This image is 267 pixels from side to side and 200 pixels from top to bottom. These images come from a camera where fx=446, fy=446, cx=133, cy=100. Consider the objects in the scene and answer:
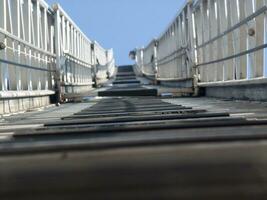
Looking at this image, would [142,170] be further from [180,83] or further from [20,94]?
[180,83]

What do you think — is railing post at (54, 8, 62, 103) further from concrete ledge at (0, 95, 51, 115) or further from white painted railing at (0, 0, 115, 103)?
concrete ledge at (0, 95, 51, 115)

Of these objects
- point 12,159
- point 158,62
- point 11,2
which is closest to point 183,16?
point 11,2

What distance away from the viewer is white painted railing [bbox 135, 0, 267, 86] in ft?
16.6

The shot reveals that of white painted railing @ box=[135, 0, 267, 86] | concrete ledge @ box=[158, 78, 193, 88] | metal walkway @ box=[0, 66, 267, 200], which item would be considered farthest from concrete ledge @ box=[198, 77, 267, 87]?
metal walkway @ box=[0, 66, 267, 200]

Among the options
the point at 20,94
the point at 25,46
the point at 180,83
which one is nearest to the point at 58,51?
the point at 25,46

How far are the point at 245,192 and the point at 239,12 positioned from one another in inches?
188

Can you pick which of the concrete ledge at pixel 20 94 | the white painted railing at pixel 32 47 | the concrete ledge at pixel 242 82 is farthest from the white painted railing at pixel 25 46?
the concrete ledge at pixel 242 82

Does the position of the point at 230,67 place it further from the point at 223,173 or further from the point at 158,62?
the point at 158,62

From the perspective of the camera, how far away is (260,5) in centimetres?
497

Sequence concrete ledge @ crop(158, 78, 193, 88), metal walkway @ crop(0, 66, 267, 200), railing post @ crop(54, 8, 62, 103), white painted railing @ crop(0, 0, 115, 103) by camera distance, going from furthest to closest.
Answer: concrete ledge @ crop(158, 78, 193, 88), railing post @ crop(54, 8, 62, 103), white painted railing @ crop(0, 0, 115, 103), metal walkway @ crop(0, 66, 267, 200)

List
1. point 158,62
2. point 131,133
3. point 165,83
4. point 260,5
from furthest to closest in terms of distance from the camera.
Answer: point 158,62 → point 165,83 → point 260,5 → point 131,133

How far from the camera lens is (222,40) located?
275 inches

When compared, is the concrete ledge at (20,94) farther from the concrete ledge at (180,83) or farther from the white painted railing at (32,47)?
the concrete ledge at (180,83)

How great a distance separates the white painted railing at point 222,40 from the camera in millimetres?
5074
